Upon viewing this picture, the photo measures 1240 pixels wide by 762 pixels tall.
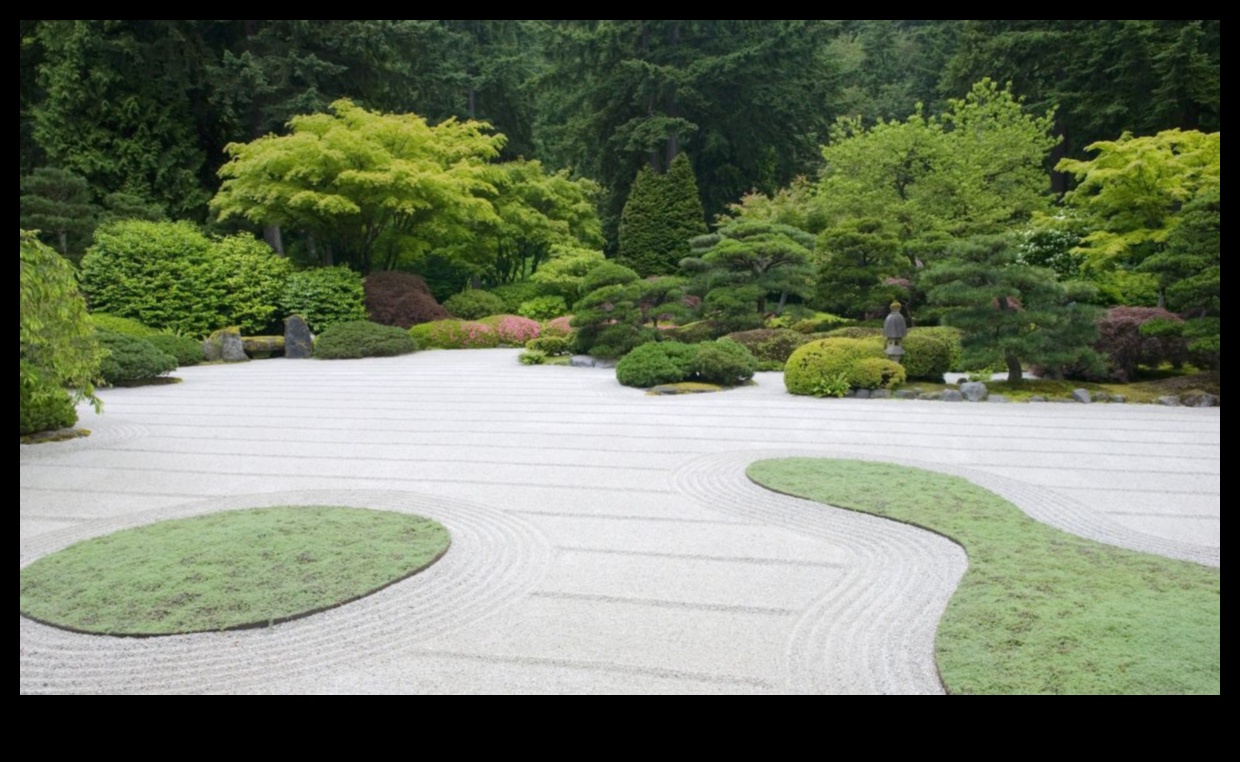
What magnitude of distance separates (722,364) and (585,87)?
17.7 m

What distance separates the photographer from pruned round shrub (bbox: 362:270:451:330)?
16031mm

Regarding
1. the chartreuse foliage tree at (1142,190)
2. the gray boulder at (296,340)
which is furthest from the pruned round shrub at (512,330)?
the chartreuse foliage tree at (1142,190)

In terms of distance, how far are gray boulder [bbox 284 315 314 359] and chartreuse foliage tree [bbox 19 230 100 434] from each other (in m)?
7.72

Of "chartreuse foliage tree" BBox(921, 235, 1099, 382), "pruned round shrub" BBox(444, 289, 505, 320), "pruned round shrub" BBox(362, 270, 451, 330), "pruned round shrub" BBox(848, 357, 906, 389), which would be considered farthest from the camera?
"pruned round shrub" BBox(444, 289, 505, 320)

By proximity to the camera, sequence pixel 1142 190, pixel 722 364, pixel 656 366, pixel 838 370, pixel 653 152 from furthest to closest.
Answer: pixel 653 152
pixel 1142 190
pixel 656 366
pixel 722 364
pixel 838 370

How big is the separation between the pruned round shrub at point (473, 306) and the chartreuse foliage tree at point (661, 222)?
4.89m

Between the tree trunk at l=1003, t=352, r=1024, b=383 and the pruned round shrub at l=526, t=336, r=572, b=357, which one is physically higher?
the pruned round shrub at l=526, t=336, r=572, b=357

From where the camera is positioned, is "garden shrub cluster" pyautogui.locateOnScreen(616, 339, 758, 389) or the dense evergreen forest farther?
the dense evergreen forest

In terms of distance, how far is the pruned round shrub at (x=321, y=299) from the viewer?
15117 mm

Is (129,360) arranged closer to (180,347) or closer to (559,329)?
(180,347)

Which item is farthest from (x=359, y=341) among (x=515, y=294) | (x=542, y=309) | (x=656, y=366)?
(x=656, y=366)

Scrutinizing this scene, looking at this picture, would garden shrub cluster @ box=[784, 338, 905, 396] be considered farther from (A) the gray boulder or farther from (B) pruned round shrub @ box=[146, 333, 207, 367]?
(B) pruned round shrub @ box=[146, 333, 207, 367]

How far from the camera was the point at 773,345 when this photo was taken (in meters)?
11.9

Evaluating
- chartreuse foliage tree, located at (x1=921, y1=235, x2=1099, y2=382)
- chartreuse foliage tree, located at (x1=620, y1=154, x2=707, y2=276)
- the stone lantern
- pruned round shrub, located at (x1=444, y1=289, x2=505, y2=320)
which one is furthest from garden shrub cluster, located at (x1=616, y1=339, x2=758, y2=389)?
chartreuse foliage tree, located at (x1=620, y1=154, x2=707, y2=276)
